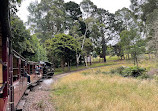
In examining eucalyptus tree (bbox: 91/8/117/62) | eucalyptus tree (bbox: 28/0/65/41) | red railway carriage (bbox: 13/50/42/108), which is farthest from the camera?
eucalyptus tree (bbox: 91/8/117/62)

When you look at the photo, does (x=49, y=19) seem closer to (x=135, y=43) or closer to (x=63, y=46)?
(x=63, y=46)

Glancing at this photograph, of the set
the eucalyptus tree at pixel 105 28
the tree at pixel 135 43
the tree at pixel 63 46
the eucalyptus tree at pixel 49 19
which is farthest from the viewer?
the eucalyptus tree at pixel 105 28

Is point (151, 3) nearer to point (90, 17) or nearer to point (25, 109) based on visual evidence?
point (90, 17)

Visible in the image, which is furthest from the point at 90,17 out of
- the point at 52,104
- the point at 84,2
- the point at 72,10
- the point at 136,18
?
the point at 52,104

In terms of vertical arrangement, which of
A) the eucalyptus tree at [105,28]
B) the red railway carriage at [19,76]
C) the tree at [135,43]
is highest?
the eucalyptus tree at [105,28]

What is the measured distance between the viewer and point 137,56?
1730 cm

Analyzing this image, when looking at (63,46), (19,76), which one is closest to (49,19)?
(63,46)

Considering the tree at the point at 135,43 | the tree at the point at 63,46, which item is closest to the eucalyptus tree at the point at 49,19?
the tree at the point at 63,46

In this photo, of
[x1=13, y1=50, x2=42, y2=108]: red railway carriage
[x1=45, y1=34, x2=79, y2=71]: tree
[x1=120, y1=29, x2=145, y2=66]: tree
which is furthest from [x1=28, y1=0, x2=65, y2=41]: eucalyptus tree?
[x1=13, y1=50, x2=42, y2=108]: red railway carriage

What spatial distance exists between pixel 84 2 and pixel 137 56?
60.5 ft

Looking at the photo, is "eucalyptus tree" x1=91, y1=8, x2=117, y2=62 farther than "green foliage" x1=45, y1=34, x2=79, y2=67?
Yes

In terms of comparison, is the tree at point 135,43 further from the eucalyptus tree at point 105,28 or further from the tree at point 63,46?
the eucalyptus tree at point 105,28

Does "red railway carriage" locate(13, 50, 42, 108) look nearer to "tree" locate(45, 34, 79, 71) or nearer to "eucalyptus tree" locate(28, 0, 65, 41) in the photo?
"tree" locate(45, 34, 79, 71)

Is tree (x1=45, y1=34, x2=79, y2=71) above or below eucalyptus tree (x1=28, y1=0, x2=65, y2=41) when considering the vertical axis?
below
